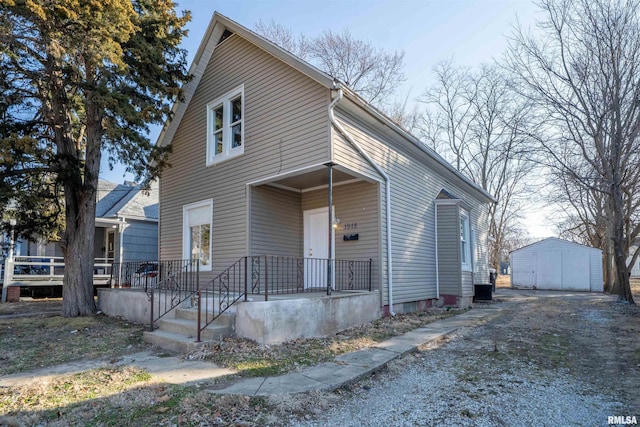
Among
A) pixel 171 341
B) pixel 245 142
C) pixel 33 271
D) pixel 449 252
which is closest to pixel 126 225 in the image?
pixel 33 271

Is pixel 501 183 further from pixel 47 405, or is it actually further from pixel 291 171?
pixel 47 405

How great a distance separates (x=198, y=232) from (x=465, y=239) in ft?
29.4

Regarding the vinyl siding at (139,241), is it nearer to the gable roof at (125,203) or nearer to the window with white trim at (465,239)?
the gable roof at (125,203)

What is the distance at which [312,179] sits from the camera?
31.0 ft

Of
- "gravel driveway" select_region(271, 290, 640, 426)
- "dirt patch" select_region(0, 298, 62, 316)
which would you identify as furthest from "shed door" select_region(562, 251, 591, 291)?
"dirt patch" select_region(0, 298, 62, 316)

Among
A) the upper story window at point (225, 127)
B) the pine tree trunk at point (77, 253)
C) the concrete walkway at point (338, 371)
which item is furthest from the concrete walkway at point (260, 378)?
the upper story window at point (225, 127)

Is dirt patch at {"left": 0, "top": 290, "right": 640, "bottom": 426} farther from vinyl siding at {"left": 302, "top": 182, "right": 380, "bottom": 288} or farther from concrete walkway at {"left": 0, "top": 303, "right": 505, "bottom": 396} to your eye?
vinyl siding at {"left": 302, "top": 182, "right": 380, "bottom": 288}

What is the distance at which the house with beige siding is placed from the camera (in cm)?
834

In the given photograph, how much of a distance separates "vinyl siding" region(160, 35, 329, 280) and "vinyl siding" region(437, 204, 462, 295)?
5.93 m

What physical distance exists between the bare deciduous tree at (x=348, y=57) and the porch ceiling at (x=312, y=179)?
12.9 m

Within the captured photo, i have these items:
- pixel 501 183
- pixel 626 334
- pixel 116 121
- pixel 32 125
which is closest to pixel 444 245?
pixel 626 334

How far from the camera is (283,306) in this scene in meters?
6.36

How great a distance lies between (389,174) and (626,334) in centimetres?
581

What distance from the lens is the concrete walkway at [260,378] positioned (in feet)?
14.5
